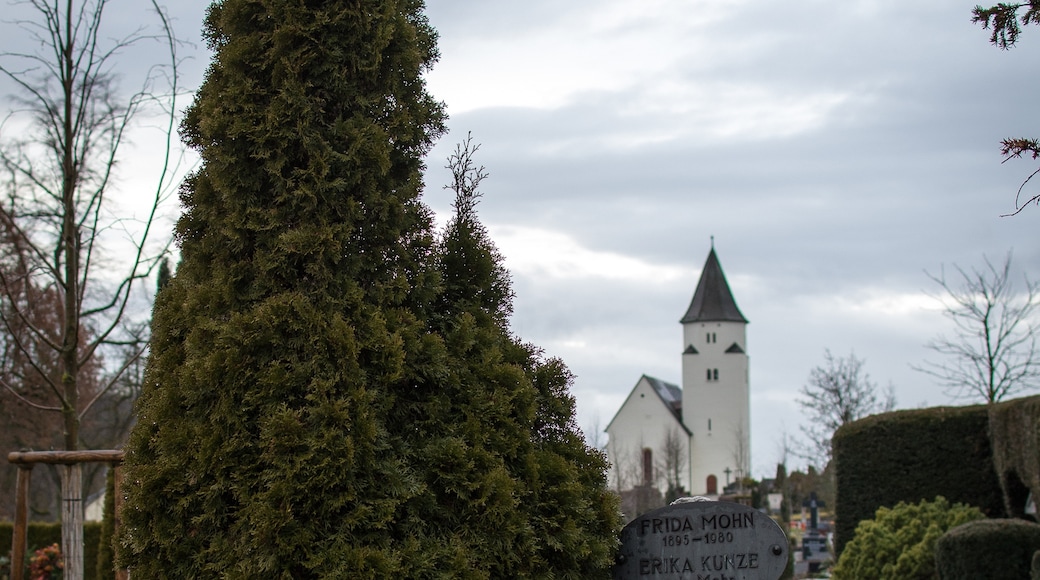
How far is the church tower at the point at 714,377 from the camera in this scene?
8188 centimetres

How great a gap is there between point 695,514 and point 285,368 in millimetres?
2215

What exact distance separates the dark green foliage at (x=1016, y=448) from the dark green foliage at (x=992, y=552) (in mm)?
2176

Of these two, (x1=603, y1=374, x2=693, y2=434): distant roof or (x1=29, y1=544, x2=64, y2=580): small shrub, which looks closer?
(x1=29, y1=544, x2=64, y2=580): small shrub

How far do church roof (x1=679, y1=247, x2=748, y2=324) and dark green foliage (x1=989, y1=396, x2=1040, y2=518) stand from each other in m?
64.7

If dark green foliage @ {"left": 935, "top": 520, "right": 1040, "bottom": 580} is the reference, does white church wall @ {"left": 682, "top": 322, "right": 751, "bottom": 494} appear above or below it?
above

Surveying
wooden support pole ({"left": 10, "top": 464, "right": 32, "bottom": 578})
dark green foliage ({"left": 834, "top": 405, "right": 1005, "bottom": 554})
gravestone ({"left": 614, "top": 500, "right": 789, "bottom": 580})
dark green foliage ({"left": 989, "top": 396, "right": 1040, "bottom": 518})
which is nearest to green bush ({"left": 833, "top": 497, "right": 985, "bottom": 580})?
dark green foliage ({"left": 989, "top": 396, "right": 1040, "bottom": 518})

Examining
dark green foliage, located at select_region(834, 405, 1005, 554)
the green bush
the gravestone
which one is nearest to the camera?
the gravestone

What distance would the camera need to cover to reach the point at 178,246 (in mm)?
4824

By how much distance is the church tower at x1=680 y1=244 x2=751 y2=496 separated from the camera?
8188cm

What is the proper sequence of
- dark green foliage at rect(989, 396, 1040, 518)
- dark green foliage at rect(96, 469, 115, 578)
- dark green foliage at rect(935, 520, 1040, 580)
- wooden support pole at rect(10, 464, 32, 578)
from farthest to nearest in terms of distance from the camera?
dark green foliage at rect(989, 396, 1040, 518)
dark green foliage at rect(935, 520, 1040, 580)
dark green foliage at rect(96, 469, 115, 578)
wooden support pole at rect(10, 464, 32, 578)

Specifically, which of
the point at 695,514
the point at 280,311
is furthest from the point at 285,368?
the point at 695,514

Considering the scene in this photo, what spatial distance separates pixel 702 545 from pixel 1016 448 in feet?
45.3

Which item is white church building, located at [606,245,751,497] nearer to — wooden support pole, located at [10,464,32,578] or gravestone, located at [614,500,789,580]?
wooden support pole, located at [10,464,32,578]

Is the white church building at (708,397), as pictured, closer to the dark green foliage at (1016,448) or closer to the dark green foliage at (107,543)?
the dark green foliage at (1016,448)
